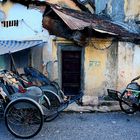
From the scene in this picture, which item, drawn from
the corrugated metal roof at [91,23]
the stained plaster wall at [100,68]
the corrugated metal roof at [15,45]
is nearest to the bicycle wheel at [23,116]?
the corrugated metal roof at [15,45]

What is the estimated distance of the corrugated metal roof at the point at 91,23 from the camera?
38.7 ft

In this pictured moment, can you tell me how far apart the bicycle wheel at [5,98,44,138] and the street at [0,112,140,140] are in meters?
0.20

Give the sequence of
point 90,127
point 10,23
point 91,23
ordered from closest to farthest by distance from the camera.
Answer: point 90,127 < point 10,23 < point 91,23

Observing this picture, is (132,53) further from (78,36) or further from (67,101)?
(67,101)

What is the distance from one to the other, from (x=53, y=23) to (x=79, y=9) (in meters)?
2.73

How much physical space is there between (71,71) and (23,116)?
4515 mm

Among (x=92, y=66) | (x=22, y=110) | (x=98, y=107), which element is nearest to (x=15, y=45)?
(x=92, y=66)

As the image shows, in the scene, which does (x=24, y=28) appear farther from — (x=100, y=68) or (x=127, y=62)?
(x=127, y=62)

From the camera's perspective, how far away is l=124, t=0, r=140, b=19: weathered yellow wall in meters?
13.4

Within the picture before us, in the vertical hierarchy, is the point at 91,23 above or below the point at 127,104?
above

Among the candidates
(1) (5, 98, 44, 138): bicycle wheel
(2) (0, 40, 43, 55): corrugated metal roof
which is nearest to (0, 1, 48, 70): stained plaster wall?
(2) (0, 40, 43, 55): corrugated metal roof

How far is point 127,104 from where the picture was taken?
1075 cm

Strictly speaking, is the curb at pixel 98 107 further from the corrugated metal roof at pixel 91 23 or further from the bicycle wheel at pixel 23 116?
the bicycle wheel at pixel 23 116

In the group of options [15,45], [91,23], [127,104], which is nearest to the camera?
[127,104]
